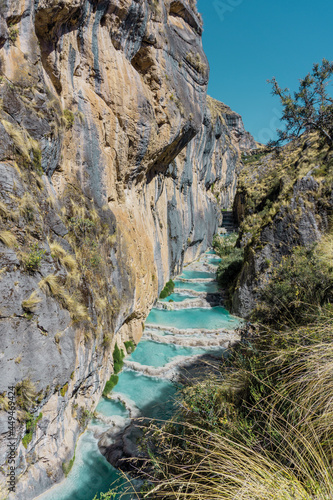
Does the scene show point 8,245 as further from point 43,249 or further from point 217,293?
point 217,293

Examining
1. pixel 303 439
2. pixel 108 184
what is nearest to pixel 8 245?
pixel 303 439

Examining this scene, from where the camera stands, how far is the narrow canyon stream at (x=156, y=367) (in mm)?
6477

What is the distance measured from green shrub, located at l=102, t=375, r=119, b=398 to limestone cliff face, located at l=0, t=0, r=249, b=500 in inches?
16.8

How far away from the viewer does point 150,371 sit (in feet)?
36.1

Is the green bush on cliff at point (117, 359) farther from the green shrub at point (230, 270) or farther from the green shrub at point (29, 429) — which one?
the green shrub at point (230, 270)

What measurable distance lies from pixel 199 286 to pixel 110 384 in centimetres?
1311

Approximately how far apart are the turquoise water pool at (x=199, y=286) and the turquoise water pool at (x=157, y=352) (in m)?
7.77

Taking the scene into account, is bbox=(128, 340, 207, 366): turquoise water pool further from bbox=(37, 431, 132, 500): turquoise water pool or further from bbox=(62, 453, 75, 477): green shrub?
bbox=(62, 453, 75, 477): green shrub

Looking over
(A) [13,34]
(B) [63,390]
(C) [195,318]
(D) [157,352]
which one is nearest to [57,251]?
(B) [63,390]

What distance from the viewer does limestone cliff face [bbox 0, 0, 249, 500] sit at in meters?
5.31

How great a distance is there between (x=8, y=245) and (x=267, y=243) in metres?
11.6

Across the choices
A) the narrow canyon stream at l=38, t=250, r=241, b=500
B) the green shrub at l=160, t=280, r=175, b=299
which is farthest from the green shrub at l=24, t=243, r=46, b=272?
the green shrub at l=160, t=280, r=175, b=299

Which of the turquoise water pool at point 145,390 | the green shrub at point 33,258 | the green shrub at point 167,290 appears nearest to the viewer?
the green shrub at point 33,258

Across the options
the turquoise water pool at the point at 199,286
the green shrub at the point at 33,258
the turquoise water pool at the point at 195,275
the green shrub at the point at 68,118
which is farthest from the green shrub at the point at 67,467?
the turquoise water pool at the point at 195,275
